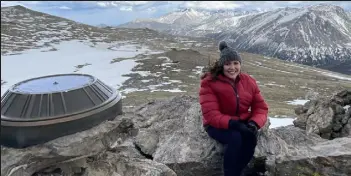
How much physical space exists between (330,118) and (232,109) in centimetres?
931

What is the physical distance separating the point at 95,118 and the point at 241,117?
3391 mm

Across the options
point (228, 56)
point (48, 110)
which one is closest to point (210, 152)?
point (228, 56)

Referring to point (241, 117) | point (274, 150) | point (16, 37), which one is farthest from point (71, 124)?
point (16, 37)

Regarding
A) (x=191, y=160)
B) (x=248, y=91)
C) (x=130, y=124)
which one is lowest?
(x=191, y=160)

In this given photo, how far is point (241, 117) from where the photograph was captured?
27.0ft

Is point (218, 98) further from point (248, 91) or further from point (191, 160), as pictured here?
point (191, 160)

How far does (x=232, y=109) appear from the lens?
8.20m

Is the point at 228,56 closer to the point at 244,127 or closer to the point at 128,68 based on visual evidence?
the point at 244,127

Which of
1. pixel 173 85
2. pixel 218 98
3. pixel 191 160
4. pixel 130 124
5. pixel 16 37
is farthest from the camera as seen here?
pixel 16 37

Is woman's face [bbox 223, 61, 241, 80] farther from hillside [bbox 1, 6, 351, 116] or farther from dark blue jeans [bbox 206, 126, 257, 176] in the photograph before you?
hillside [bbox 1, 6, 351, 116]

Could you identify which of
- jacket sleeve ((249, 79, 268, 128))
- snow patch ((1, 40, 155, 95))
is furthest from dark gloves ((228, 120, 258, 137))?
snow patch ((1, 40, 155, 95))

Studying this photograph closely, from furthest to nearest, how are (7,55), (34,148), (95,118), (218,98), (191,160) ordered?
(7,55), (191,160), (218,98), (95,118), (34,148)

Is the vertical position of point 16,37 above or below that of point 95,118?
below

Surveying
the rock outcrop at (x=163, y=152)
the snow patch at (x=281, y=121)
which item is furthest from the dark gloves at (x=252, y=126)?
the snow patch at (x=281, y=121)
